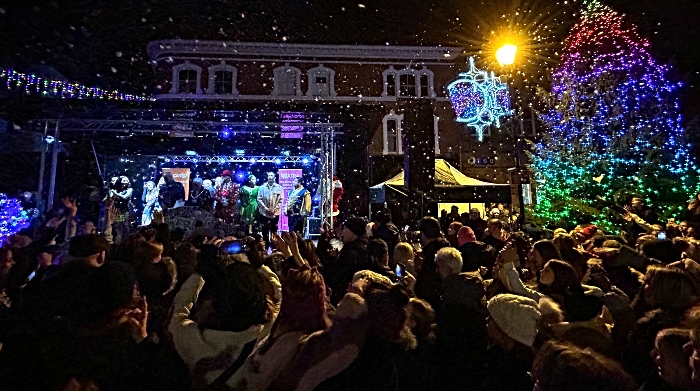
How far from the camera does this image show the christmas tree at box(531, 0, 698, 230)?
1178 centimetres

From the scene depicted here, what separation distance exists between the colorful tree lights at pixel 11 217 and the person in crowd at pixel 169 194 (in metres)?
3.79

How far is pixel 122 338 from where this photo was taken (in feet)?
7.30

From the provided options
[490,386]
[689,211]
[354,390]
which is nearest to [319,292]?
[354,390]

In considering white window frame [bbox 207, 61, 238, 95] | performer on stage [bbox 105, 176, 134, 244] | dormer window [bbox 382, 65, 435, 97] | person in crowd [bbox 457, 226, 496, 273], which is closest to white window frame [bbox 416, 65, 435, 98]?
dormer window [bbox 382, 65, 435, 97]

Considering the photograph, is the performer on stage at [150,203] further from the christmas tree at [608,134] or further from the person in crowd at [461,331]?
the christmas tree at [608,134]

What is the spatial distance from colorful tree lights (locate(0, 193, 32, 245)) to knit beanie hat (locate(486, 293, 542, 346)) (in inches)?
403

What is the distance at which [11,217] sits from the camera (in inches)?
371

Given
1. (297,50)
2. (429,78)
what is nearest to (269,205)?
(297,50)

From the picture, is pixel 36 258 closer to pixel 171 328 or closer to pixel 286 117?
pixel 171 328

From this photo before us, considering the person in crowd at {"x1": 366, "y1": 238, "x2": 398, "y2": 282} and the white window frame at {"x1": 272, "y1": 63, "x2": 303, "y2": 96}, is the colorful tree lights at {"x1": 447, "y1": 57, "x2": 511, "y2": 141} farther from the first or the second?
the person in crowd at {"x1": 366, "y1": 238, "x2": 398, "y2": 282}

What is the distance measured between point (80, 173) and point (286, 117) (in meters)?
8.21

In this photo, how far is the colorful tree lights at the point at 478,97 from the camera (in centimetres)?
2067

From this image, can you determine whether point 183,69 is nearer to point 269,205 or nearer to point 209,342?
point 269,205

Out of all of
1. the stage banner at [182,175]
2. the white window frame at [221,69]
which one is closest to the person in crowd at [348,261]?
the stage banner at [182,175]
